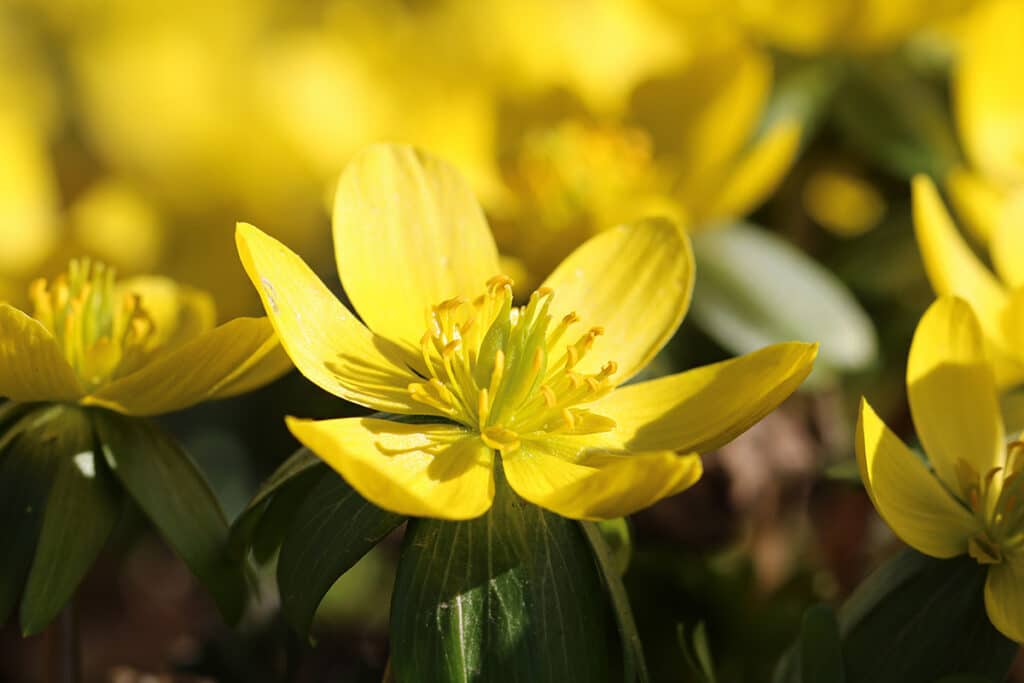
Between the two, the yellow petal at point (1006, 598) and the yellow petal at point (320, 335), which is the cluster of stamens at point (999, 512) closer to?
the yellow petal at point (1006, 598)

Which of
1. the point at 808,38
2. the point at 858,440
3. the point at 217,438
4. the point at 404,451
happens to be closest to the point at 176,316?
the point at 404,451

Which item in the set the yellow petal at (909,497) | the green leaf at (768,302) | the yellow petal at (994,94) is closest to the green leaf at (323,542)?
the yellow petal at (909,497)

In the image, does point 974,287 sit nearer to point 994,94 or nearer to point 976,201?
point 976,201

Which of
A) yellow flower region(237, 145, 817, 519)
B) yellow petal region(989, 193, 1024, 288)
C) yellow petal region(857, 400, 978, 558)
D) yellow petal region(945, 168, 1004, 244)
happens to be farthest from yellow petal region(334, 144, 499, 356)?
yellow petal region(945, 168, 1004, 244)

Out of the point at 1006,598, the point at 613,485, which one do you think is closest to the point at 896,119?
the point at 1006,598

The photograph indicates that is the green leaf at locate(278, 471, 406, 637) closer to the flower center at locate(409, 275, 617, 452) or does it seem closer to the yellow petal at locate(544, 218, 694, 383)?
the flower center at locate(409, 275, 617, 452)

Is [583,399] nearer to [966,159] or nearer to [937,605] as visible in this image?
[937,605]
